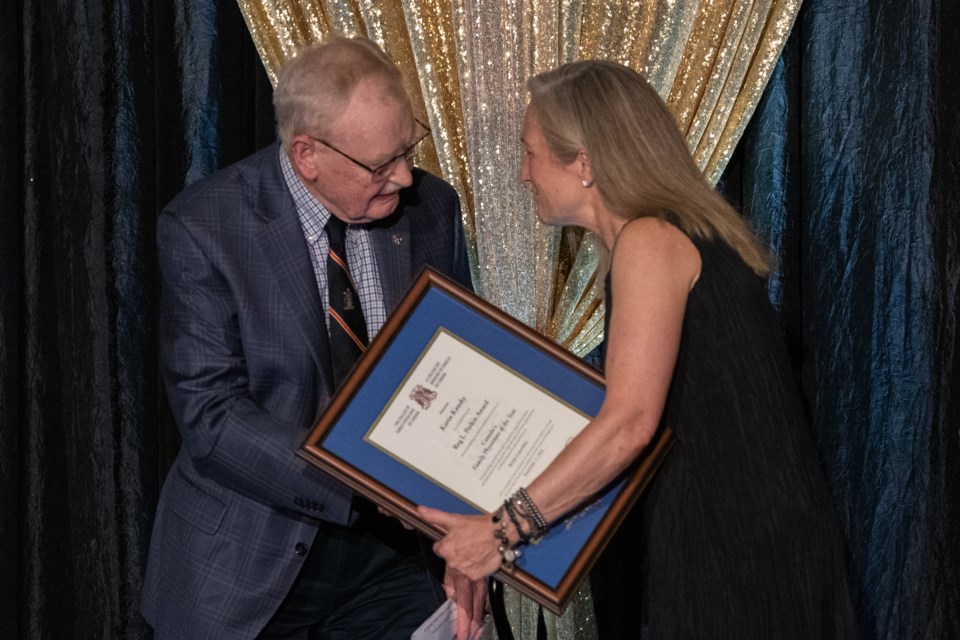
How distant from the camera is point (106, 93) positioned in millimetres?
2855

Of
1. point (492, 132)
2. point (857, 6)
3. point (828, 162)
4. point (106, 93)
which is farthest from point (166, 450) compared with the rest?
point (857, 6)

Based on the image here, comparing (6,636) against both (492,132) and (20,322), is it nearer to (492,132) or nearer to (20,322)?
(20,322)

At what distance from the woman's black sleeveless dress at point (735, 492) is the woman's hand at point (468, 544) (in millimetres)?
279

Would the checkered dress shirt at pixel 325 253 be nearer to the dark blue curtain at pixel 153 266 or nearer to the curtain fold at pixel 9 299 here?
the dark blue curtain at pixel 153 266

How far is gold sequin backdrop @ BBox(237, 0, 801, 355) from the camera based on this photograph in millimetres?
2857

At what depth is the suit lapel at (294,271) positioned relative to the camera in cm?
210

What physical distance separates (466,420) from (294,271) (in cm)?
44

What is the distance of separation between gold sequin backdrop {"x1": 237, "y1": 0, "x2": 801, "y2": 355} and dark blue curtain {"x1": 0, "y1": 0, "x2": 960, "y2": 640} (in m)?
0.12

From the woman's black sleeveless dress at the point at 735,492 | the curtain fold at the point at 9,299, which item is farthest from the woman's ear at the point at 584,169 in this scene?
the curtain fold at the point at 9,299

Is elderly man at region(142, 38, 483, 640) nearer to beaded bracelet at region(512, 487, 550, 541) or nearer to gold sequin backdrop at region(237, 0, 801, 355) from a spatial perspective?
beaded bracelet at region(512, 487, 550, 541)

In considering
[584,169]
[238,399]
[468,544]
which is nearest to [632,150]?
[584,169]

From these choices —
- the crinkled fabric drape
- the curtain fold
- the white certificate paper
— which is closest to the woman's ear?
the white certificate paper

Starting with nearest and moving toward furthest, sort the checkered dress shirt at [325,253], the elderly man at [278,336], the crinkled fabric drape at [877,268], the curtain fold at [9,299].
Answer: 1. the elderly man at [278,336]
2. the checkered dress shirt at [325,253]
3. the curtain fold at [9,299]
4. the crinkled fabric drape at [877,268]

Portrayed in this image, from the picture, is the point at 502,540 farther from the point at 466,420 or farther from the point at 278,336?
the point at 278,336
